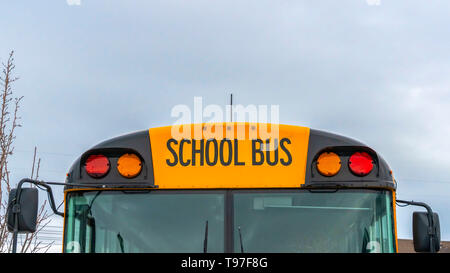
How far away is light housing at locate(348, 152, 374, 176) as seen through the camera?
15.6 ft

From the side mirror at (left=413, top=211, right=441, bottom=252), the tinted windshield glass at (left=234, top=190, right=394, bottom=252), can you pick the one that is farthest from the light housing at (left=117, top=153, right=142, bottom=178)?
the side mirror at (left=413, top=211, right=441, bottom=252)

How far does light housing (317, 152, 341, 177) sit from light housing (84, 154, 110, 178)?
148 cm

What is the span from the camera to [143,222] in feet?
15.4

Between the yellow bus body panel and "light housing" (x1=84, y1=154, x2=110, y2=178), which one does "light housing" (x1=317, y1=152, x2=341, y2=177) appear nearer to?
the yellow bus body panel

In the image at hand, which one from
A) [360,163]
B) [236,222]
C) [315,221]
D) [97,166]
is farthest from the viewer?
[97,166]

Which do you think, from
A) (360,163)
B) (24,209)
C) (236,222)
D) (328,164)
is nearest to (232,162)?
(236,222)

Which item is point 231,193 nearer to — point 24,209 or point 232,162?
point 232,162

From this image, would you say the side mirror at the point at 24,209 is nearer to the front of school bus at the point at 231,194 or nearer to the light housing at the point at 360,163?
the front of school bus at the point at 231,194

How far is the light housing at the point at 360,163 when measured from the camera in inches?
187

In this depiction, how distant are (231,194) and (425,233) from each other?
1438 mm

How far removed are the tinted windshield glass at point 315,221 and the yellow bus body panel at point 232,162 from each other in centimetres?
11

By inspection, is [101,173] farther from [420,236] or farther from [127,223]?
[420,236]

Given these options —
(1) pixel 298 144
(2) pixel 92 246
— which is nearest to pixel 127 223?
(2) pixel 92 246
